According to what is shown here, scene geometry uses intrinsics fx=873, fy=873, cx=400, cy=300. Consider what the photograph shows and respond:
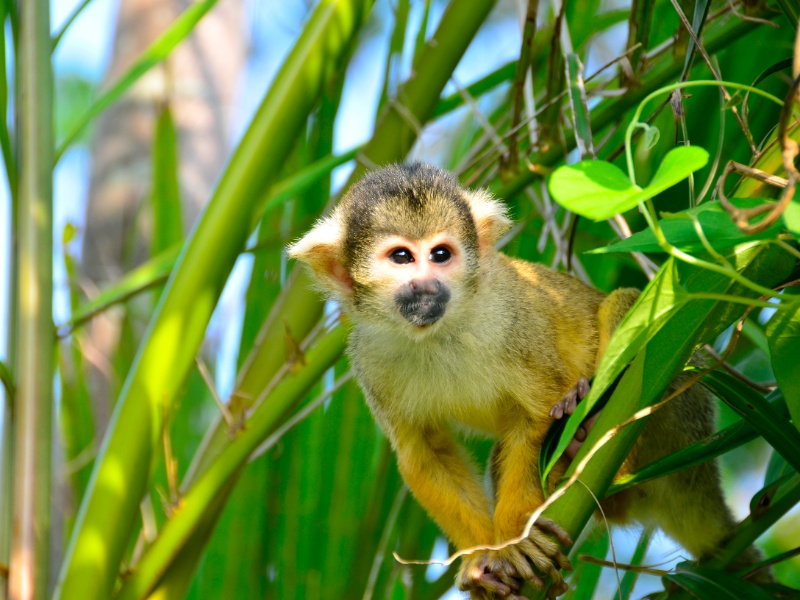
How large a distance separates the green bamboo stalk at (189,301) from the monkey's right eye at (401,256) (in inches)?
15.2

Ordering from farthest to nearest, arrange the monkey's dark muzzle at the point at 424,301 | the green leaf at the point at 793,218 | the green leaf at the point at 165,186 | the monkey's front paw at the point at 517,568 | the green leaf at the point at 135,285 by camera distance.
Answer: the green leaf at the point at 165,186 < the green leaf at the point at 135,285 < the monkey's dark muzzle at the point at 424,301 < the monkey's front paw at the point at 517,568 < the green leaf at the point at 793,218

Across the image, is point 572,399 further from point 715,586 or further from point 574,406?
point 715,586

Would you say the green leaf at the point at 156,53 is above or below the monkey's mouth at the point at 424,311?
above

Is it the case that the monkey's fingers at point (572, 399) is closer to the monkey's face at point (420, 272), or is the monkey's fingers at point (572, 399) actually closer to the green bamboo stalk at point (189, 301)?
the monkey's face at point (420, 272)

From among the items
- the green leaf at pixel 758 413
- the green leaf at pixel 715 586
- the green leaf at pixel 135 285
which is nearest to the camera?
the green leaf at pixel 758 413

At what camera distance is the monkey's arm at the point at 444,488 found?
2.26m

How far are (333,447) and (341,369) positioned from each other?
44 cm

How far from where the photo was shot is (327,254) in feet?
7.94

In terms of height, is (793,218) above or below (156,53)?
below

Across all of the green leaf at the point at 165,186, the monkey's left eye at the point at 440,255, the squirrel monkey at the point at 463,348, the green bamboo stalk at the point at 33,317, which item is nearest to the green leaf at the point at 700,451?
the squirrel monkey at the point at 463,348

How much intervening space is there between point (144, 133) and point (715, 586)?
4.71 meters

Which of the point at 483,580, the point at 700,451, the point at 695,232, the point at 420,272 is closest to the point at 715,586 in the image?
the point at 700,451

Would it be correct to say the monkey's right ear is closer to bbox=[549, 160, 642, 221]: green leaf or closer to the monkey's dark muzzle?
the monkey's dark muzzle

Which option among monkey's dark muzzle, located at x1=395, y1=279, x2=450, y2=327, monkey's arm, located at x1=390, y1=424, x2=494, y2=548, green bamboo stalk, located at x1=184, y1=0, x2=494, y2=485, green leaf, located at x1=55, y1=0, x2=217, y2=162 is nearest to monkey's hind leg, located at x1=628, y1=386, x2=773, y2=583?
monkey's arm, located at x1=390, y1=424, x2=494, y2=548
